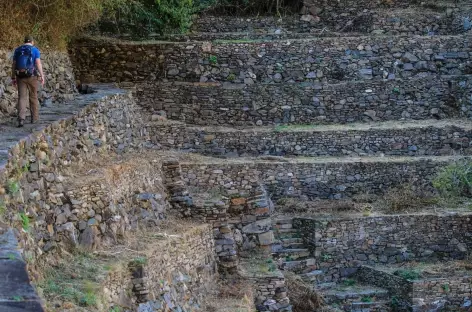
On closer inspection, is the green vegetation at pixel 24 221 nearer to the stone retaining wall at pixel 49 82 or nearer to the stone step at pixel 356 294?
the stone retaining wall at pixel 49 82

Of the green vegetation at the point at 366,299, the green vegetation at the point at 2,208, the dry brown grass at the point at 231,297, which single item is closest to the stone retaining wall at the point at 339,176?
the green vegetation at the point at 366,299

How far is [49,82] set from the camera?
51.1 ft

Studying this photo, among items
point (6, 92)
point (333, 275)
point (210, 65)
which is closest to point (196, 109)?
point (210, 65)

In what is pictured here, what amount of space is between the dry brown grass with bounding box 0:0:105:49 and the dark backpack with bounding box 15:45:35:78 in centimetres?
174

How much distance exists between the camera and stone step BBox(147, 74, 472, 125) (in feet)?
66.9

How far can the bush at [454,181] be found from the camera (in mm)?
18672

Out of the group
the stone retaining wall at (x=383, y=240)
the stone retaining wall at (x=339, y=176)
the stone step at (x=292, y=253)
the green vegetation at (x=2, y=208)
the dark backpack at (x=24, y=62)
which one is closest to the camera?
the green vegetation at (x=2, y=208)

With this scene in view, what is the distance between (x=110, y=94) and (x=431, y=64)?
31.4 ft

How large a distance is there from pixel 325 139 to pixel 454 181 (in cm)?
308

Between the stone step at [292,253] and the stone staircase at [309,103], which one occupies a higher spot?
the stone staircase at [309,103]

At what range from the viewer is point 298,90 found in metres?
21.0

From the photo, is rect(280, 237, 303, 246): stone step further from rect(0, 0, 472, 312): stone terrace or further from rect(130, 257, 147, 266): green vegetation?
rect(130, 257, 147, 266): green vegetation

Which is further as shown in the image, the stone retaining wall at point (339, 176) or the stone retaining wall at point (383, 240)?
the stone retaining wall at point (339, 176)

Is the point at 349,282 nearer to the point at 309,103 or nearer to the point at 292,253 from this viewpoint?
the point at 292,253
